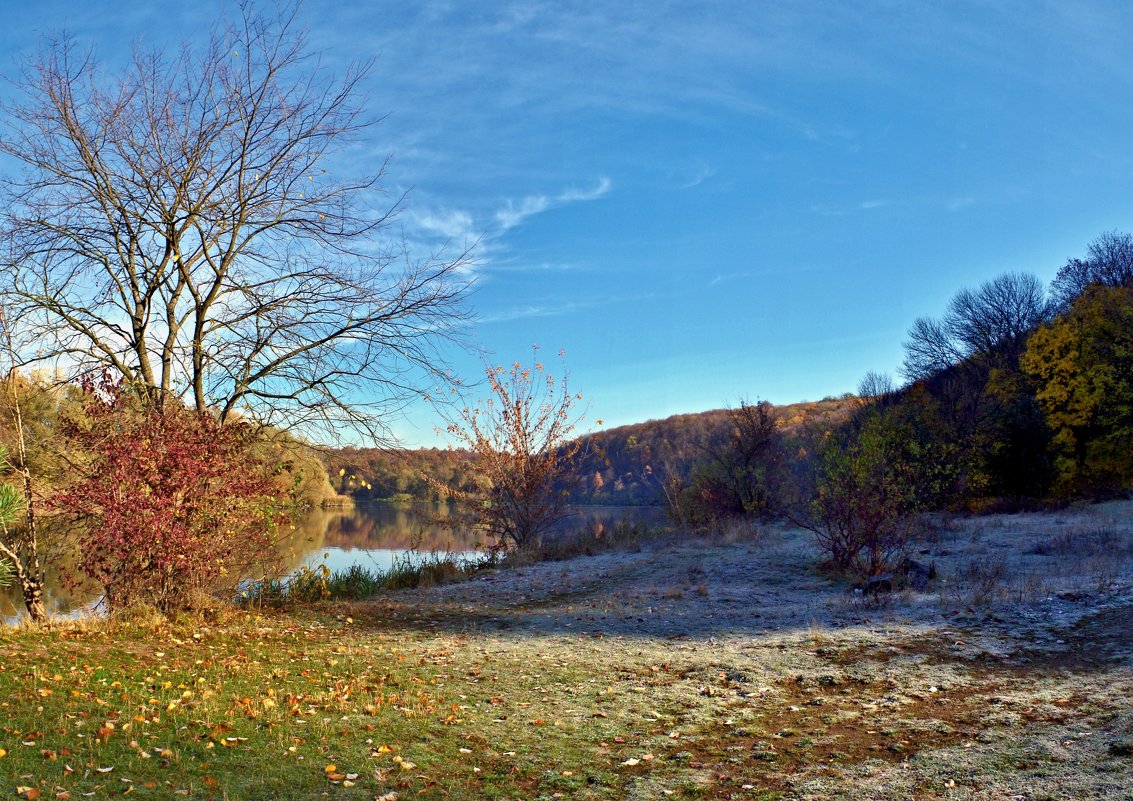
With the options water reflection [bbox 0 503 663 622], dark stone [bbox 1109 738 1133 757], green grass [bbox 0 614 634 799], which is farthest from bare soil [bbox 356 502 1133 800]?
water reflection [bbox 0 503 663 622]

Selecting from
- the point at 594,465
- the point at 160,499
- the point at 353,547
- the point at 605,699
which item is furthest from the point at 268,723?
the point at 594,465

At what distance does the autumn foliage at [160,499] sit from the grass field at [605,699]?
0.61 meters

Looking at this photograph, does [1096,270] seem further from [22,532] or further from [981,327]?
[22,532]

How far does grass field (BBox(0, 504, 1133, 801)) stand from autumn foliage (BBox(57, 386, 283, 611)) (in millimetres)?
607

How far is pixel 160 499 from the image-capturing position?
821cm

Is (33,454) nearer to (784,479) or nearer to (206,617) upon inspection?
(206,617)

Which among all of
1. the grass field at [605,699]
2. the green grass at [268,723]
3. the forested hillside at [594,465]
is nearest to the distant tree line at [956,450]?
the forested hillside at [594,465]

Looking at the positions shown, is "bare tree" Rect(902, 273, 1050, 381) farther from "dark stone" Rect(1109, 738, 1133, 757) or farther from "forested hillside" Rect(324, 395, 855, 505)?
"dark stone" Rect(1109, 738, 1133, 757)

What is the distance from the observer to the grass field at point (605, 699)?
4238mm

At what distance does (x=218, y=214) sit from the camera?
1003 centimetres

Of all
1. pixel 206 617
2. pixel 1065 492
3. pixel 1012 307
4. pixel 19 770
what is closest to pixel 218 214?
pixel 206 617

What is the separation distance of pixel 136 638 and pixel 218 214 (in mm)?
5493

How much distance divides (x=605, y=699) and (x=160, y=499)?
17.8 ft

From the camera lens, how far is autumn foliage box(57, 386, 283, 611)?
812 cm
